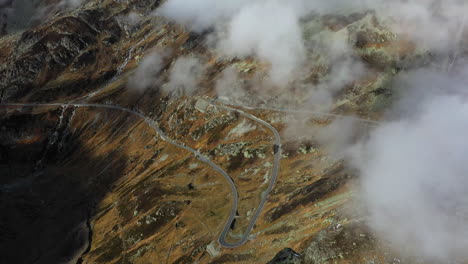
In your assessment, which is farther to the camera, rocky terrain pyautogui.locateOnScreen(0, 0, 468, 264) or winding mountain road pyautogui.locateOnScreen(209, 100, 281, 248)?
winding mountain road pyautogui.locateOnScreen(209, 100, 281, 248)

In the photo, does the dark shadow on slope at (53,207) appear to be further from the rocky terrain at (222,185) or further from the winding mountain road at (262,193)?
the winding mountain road at (262,193)


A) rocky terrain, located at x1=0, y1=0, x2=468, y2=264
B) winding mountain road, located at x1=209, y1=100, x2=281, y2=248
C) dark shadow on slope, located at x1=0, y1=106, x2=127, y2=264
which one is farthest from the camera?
dark shadow on slope, located at x1=0, y1=106, x2=127, y2=264

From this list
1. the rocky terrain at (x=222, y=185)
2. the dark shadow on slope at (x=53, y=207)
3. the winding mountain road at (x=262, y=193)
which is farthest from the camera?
the dark shadow on slope at (x=53, y=207)

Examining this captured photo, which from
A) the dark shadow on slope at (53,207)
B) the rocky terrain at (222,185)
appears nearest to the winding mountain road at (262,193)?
the rocky terrain at (222,185)

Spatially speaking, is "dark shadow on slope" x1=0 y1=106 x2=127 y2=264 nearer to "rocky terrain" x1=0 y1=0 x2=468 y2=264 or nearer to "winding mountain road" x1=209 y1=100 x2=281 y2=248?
"rocky terrain" x1=0 y1=0 x2=468 y2=264

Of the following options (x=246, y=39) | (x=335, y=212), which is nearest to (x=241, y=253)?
(x=335, y=212)

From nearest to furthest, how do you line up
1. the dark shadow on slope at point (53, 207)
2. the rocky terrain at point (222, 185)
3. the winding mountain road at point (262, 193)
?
the rocky terrain at point (222, 185), the winding mountain road at point (262, 193), the dark shadow on slope at point (53, 207)

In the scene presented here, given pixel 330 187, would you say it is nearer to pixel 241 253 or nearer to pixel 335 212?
pixel 335 212

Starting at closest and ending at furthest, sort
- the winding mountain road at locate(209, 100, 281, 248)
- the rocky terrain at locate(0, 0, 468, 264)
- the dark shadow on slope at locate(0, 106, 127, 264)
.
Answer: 1. the rocky terrain at locate(0, 0, 468, 264)
2. the winding mountain road at locate(209, 100, 281, 248)
3. the dark shadow on slope at locate(0, 106, 127, 264)

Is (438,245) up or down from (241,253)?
up

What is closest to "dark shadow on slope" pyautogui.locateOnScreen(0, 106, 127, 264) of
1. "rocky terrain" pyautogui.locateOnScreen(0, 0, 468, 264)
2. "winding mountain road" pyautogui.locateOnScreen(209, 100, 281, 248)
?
"rocky terrain" pyautogui.locateOnScreen(0, 0, 468, 264)

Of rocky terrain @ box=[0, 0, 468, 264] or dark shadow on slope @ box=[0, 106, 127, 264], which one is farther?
dark shadow on slope @ box=[0, 106, 127, 264]
